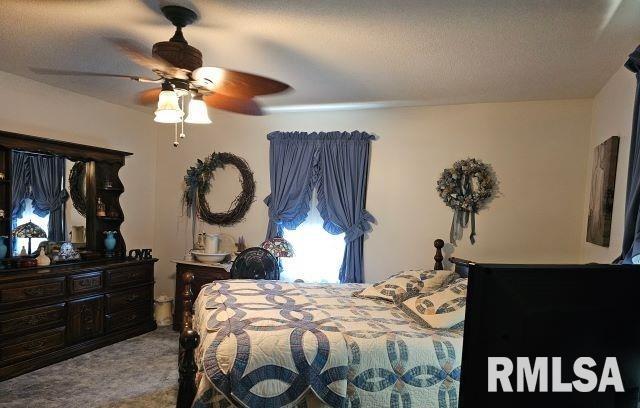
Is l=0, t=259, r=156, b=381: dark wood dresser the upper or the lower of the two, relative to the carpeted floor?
upper

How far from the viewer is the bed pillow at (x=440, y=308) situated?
208cm

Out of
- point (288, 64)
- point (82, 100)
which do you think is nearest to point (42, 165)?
point (82, 100)

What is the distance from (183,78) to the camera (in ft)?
7.09

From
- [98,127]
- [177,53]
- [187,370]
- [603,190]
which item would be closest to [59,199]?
[98,127]

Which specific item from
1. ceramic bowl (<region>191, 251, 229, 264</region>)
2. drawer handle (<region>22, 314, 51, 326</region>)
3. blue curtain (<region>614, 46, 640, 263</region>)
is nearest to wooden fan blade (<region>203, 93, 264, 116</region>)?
ceramic bowl (<region>191, 251, 229, 264</region>)

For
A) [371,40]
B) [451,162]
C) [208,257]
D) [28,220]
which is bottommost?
[208,257]

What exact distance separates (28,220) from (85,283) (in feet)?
2.44

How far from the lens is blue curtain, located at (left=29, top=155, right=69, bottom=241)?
10.8 feet

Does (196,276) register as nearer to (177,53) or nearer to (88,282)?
(88,282)

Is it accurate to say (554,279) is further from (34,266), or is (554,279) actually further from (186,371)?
(34,266)

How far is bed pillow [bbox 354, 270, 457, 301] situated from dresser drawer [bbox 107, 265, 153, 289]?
2416 millimetres

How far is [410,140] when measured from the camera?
3611 millimetres

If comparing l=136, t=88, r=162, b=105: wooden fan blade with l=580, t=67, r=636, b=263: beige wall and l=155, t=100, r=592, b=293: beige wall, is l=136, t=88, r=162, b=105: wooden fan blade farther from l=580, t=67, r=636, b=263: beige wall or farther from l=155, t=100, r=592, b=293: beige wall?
l=580, t=67, r=636, b=263: beige wall

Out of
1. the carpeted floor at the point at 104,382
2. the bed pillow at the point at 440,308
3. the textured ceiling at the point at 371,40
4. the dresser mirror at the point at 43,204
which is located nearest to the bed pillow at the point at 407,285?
the bed pillow at the point at 440,308
